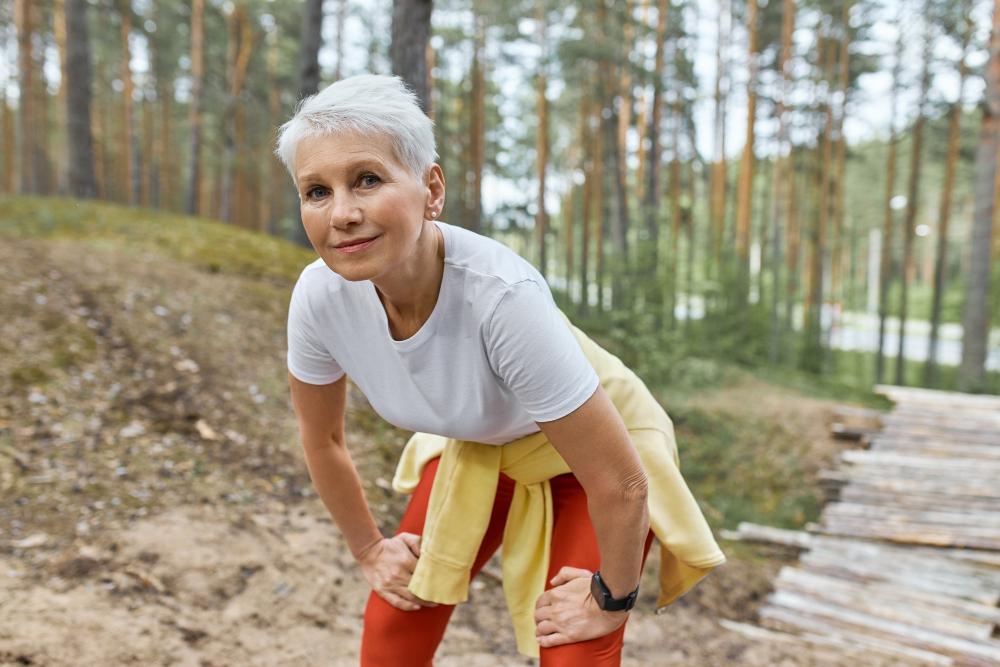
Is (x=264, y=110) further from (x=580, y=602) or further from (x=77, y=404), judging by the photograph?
(x=580, y=602)

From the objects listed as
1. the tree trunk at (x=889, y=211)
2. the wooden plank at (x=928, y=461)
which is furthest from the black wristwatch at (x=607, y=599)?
the tree trunk at (x=889, y=211)

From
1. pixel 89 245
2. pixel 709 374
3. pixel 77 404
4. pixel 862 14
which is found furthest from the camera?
pixel 862 14

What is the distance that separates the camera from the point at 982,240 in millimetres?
11594

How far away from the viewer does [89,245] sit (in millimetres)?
6617

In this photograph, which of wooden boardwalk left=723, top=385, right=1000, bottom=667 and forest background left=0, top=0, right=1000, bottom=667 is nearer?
forest background left=0, top=0, right=1000, bottom=667

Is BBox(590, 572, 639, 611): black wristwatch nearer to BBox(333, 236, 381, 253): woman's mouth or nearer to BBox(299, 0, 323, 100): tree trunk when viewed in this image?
BBox(333, 236, 381, 253): woman's mouth

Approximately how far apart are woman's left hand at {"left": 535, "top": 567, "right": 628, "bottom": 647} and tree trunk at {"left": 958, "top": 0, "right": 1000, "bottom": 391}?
12.8m

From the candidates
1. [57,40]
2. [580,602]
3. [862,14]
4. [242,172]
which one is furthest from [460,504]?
[242,172]

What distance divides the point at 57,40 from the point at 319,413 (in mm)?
22844

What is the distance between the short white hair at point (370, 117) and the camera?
1.25 metres

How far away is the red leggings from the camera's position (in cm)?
155

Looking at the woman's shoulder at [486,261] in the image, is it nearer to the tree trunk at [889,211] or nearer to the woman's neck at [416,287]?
the woman's neck at [416,287]

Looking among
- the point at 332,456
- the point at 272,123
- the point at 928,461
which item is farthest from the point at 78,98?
the point at 272,123

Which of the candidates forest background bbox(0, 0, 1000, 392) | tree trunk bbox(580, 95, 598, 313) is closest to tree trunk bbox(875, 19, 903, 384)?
forest background bbox(0, 0, 1000, 392)
